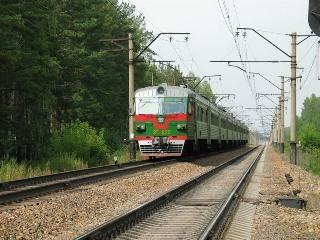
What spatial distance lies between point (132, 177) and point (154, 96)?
27.7 ft

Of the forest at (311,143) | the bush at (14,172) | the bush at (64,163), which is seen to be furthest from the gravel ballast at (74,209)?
the forest at (311,143)

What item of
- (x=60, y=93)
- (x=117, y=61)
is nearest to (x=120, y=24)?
(x=117, y=61)

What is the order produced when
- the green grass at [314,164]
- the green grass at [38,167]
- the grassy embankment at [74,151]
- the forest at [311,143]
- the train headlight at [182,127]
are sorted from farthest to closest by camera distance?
1. the forest at [311,143]
2. the green grass at [314,164]
3. the train headlight at [182,127]
4. the grassy embankment at [74,151]
5. the green grass at [38,167]

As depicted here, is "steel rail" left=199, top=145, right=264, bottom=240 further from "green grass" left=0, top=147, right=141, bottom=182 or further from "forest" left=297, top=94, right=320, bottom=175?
"forest" left=297, top=94, right=320, bottom=175

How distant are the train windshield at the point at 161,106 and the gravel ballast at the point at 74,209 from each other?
28.9 feet

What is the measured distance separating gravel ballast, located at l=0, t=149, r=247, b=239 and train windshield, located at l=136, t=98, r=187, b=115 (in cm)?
881

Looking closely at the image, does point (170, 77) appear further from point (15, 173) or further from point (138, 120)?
point (15, 173)

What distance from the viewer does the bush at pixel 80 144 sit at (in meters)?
24.6

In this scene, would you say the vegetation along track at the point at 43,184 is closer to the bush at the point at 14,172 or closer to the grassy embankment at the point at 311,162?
the bush at the point at 14,172

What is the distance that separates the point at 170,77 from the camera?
98938mm

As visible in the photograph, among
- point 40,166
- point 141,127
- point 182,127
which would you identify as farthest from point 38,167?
point 182,127

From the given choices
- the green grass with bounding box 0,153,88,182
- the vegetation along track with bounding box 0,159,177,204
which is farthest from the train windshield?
the vegetation along track with bounding box 0,159,177,204

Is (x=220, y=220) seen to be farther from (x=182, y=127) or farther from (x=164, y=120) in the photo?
(x=164, y=120)

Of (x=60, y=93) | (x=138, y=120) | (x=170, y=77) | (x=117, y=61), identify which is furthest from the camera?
(x=170, y=77)
